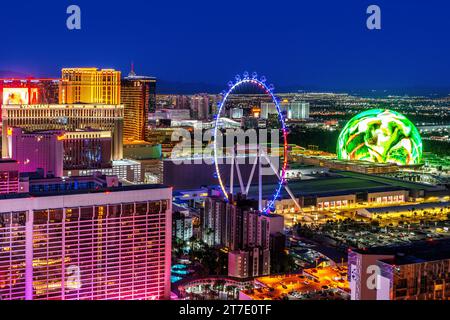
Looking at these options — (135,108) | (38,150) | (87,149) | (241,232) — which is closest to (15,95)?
(38,150)

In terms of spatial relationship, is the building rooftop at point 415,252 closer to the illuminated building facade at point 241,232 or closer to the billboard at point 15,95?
the illuminated building facade at point 241,232

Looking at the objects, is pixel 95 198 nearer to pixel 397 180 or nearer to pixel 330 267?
pixel 330 267

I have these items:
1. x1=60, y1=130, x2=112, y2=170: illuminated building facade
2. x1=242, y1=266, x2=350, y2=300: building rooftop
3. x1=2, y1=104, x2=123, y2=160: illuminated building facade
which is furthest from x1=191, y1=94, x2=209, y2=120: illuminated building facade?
x1=242, y1=266, x2=350, y2=300: building rooftop

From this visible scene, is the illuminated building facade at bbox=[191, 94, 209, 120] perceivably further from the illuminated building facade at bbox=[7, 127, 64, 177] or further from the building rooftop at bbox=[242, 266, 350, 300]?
the building rooftop at bbox=[242, 266, 350, 300]

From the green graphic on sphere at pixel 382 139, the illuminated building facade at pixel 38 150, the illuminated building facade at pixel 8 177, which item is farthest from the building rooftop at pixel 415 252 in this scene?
the green graphic on sphere at pixel 382 139

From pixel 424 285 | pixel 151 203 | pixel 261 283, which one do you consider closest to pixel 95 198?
pixel 151 203
